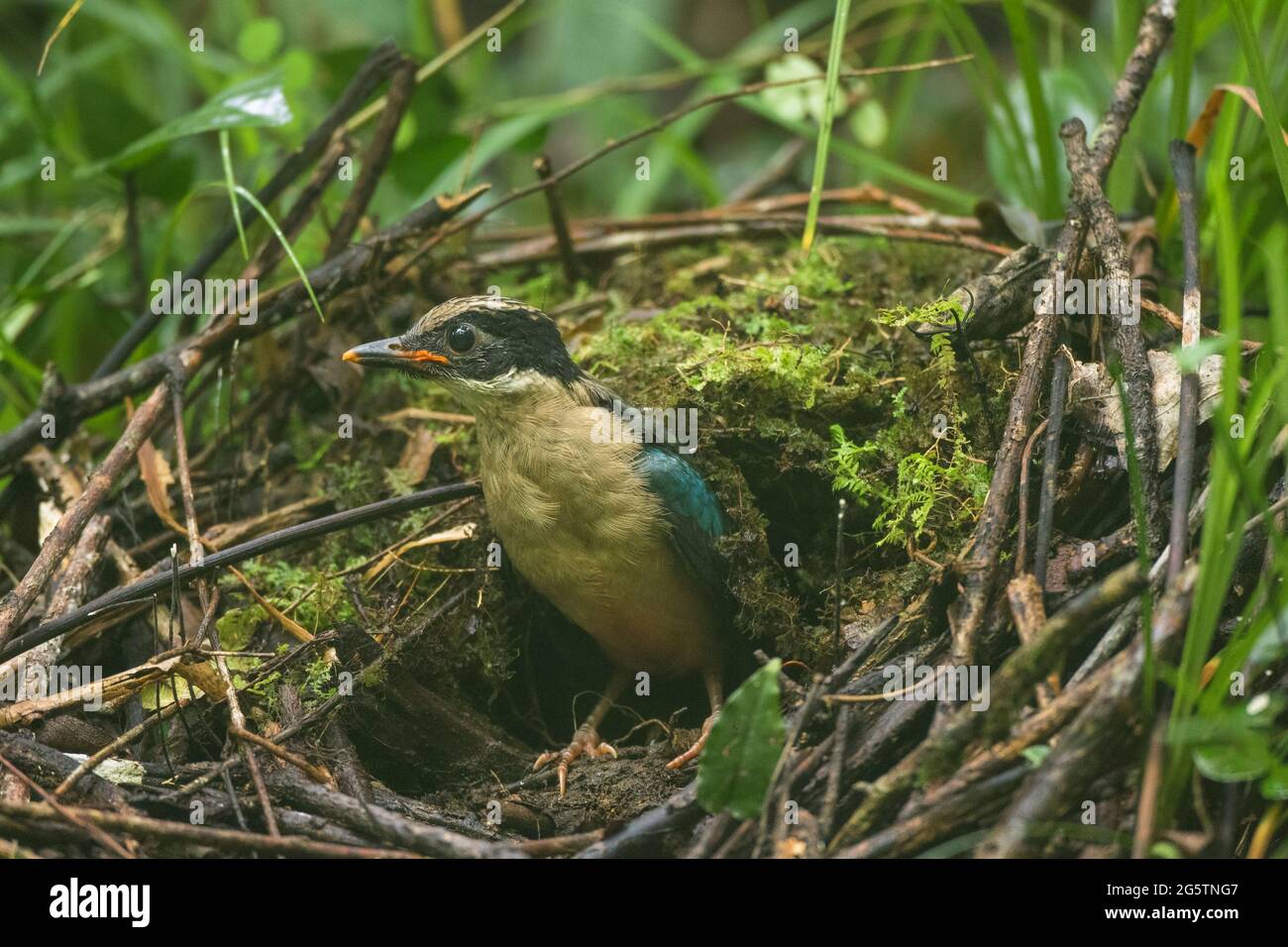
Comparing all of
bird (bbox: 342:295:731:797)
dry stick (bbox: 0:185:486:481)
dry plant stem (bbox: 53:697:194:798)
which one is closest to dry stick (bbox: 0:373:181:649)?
dry stick (bbox: 0:185:486:481)

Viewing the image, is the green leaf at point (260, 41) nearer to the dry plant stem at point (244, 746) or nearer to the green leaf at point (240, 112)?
the green leaf at point (240, 112)

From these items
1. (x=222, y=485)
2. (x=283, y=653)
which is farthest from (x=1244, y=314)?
(x=222, y=485)

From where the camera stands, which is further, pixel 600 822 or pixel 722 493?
pixel 722 493

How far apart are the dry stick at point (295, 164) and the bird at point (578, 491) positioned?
0.93 meters

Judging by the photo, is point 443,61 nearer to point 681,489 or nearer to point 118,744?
point 681,489

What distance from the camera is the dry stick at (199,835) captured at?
96.5 inches

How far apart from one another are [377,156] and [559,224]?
768mm

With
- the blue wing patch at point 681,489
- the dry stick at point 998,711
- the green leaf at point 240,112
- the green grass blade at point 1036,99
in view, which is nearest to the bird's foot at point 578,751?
the blue wing patch at point 681,489

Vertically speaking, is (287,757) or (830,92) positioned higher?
(830,92)

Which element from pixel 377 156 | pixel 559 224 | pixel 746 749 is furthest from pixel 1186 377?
pixel 377 156

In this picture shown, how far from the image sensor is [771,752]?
240 cm

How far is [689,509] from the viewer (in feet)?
11.6
